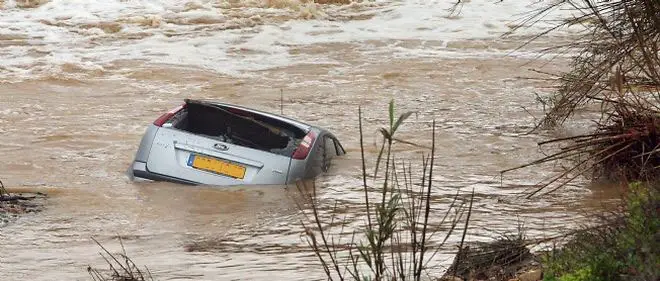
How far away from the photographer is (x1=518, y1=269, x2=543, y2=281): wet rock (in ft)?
19.9

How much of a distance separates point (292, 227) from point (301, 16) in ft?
57.4

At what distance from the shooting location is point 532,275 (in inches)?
241

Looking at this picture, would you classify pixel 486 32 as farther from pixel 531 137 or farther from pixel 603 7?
pixel 603 7

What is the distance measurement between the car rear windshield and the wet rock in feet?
19.0

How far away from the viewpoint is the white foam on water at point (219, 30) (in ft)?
74.5

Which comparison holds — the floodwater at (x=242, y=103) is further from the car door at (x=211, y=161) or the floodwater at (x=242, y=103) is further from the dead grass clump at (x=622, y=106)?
the dead grass clump at (x=622, y=106)

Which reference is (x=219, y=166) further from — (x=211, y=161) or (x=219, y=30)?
(x=219, y=30)

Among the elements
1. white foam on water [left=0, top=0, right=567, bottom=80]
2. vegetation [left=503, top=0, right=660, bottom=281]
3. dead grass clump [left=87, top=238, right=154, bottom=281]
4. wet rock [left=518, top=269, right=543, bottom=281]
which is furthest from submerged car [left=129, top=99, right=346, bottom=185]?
white foam on water [left=0, top=0, right=567, bottom=80]

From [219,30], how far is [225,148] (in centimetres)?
1487

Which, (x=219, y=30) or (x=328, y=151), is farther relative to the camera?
(x=219, y=30)

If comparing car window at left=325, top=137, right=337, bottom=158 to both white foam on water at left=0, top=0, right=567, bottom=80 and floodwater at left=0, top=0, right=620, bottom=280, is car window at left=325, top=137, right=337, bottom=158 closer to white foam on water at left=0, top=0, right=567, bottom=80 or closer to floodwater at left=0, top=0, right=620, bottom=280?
floodwater at left=0, top=0, right=620, bottom=280

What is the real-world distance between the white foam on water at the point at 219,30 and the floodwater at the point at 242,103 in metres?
0.06

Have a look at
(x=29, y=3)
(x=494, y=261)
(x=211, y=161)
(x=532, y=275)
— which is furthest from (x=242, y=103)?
(x=532, y=275)

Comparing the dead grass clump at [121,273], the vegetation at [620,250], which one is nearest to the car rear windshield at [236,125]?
the dead grass clump at [121,273]
